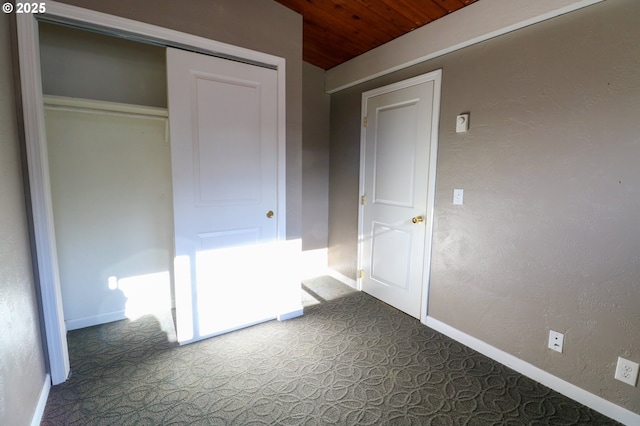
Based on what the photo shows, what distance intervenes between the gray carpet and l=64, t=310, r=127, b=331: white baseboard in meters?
0.06

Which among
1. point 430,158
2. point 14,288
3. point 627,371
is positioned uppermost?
point 430,158

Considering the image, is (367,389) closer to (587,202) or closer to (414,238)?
(414,238)

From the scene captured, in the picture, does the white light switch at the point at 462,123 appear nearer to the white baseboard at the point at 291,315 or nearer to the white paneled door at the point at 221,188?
the white paneled door at the point at 221,188

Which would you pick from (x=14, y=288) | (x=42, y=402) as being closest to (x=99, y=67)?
(x=14, y=288)

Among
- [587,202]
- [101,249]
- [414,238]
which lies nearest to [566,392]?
[587,202]

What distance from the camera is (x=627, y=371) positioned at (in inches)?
62.2

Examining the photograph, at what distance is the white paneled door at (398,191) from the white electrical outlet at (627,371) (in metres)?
1.23

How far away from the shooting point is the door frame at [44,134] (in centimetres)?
162

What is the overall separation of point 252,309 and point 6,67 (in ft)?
6.96

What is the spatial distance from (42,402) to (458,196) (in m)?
2.93

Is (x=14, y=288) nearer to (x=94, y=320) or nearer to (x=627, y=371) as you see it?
(x=94, y=320)

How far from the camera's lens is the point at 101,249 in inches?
98.1

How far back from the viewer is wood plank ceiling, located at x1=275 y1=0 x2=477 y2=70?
2204 mm

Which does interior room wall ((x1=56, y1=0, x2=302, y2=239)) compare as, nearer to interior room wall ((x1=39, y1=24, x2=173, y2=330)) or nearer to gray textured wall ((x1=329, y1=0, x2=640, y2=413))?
interior room wall ((x1=39, y1=24, x2=173, y2=330))
